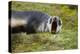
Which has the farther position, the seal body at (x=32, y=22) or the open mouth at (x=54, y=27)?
the open mouth at (x=54, y=27)

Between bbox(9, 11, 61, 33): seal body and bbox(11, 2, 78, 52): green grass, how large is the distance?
4 centimetres

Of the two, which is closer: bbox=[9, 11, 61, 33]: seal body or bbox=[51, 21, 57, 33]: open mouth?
bbox=[9, 11, 61, 33]: seal body

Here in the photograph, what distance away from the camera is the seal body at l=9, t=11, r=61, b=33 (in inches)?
73.9

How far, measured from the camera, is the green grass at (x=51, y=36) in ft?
6.23

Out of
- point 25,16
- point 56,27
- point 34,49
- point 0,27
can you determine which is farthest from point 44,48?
point 0,27

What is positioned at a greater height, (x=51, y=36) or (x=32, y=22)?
(x=32, y=22)

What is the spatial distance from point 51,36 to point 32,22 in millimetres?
282

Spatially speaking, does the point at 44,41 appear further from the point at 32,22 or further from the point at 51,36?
the point at 32,22

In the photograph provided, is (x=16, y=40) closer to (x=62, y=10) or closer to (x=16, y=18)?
(x=16, y=18)

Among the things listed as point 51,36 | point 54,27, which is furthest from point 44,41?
point 54,27

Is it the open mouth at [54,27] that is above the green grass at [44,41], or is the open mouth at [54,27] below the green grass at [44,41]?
above

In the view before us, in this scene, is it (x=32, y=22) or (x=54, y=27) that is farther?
(x=54, y=27)

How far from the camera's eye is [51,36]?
203 cm

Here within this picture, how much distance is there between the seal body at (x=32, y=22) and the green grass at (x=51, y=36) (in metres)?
0.04
